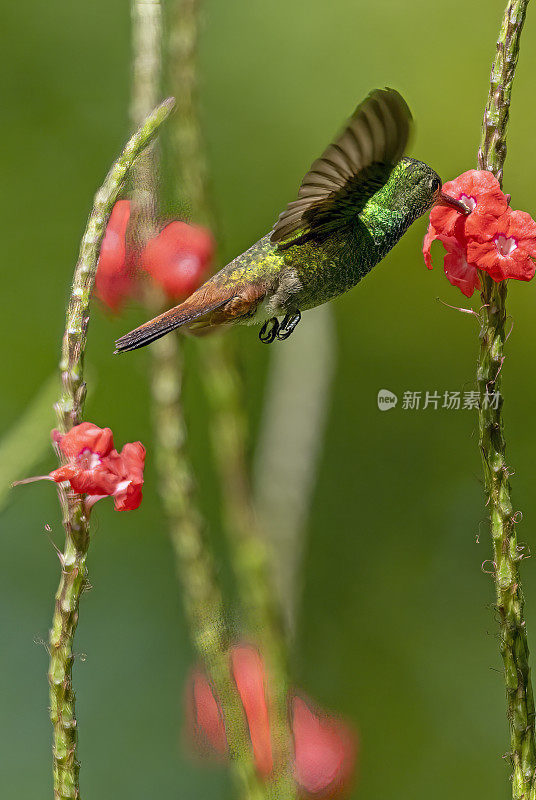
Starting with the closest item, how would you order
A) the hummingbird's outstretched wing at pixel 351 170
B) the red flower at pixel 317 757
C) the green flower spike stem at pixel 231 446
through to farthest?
the hummingbird's outstretched wing at pixel 351 170 → the green flower spike stem at pixel 231 446 → the red flower at pixel 317 757

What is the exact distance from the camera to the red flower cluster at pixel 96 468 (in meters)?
0.42

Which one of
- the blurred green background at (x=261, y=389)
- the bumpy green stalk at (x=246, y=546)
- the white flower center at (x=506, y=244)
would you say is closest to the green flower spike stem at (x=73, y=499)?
the bumpy green stalk at (x=246, y=546)

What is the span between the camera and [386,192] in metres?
0.53

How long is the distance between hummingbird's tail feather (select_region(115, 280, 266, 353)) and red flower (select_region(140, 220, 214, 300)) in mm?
46

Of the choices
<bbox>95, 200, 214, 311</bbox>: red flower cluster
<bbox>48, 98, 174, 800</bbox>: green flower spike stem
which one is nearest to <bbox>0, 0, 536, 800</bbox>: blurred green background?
<bbox>95, 200, 214, 311</bbox>: red flower cluster

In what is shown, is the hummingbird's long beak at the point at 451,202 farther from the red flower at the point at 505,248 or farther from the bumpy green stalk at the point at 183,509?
the bumpy green stalk at the point at 183,509

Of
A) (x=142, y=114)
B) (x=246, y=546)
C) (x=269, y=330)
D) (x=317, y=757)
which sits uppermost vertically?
(x=142, y=114)

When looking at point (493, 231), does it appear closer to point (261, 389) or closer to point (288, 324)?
point (288, 324)

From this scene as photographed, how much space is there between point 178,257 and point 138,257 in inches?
1.4

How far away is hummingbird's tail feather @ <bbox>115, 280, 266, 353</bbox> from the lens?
418 mm

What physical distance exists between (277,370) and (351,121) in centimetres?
36

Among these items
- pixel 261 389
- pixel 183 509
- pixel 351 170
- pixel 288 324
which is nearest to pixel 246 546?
pixel 183 509

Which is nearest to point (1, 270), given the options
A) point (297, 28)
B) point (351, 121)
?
point (297, 28)

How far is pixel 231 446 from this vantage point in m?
0.57
